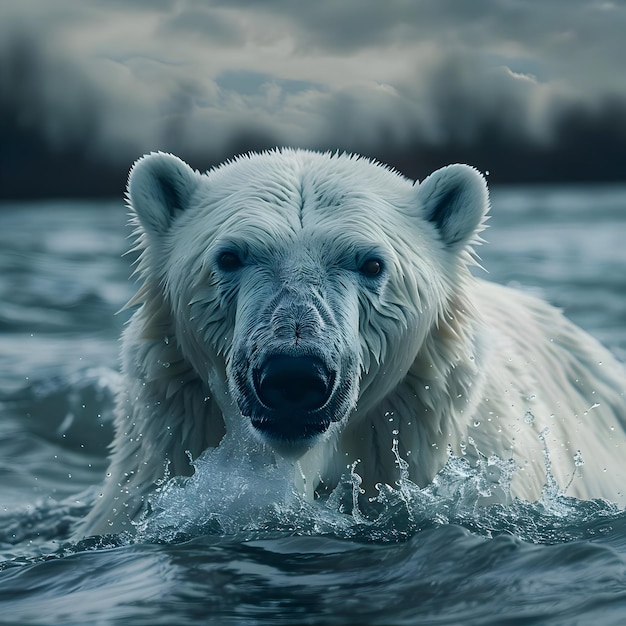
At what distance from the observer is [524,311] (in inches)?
198

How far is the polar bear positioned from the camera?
3.44 metres

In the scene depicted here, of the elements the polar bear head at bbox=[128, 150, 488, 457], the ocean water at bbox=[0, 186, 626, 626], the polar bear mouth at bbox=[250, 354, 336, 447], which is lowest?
the ocean water at bbox=[0, 186, 626, 626]

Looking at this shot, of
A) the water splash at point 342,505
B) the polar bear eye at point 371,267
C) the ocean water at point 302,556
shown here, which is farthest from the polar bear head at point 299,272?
the ocean water at point 302,556

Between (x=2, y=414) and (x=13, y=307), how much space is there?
311cm

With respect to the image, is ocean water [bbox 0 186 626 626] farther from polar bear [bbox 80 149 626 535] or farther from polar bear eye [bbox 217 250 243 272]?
polar bear eye [bbox 217 250 243 272]

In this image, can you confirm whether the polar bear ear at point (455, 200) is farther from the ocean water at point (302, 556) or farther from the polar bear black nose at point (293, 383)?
the polar bear black nose at point (293, 383)

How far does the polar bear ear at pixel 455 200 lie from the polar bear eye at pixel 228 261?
2.56 feet

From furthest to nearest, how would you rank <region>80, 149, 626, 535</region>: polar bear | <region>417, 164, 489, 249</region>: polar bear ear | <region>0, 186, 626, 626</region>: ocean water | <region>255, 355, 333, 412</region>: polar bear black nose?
<region>417, 164, 489, 249</region>: polar bear ear < <region>80, 149, 626, 535</region>: polar bear < <region>255, 355, 333, 412</region>: polar bear black nose < <region>0, 186, 626, 626</region>: ocean water

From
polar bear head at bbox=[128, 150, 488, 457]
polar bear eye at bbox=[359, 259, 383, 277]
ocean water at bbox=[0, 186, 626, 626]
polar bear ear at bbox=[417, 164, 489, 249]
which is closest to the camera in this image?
ocean water at bbox=[0, 186, 626, 626]

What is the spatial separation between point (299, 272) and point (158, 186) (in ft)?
2.70

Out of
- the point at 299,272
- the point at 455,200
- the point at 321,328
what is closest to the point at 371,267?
the point at 299,272

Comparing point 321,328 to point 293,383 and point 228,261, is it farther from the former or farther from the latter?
point 228,261

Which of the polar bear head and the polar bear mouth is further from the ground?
the polar bear head

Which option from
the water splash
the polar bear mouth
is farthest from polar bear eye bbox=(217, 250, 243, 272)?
the water splash
